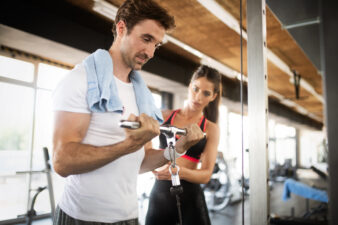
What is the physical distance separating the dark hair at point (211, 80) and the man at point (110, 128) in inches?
14.6

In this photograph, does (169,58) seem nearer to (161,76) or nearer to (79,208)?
(161,76)

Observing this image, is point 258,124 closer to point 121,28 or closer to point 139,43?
point 139,43

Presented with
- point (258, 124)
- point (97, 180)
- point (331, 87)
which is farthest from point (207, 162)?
point (331, 87)

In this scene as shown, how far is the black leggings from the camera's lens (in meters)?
1.45

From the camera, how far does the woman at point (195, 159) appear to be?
145cm

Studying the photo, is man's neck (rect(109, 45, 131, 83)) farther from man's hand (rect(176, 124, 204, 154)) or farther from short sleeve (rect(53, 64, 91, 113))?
man's hand (rect(176, 124, 204, 154))

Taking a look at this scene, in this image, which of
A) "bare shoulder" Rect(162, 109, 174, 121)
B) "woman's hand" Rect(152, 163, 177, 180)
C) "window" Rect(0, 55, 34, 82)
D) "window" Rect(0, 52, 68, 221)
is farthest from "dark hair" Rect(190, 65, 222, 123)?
A: "window" Rect(0, 55, 34, 82)

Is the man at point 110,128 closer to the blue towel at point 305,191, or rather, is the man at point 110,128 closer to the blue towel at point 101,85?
the blue towel at point 101,85

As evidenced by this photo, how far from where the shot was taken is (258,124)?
1.00m

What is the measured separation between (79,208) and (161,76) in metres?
A: 0.88

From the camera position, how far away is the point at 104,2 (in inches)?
89.1

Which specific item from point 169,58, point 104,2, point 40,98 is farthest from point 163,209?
point 40,98

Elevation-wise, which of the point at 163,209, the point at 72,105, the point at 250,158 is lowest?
the point at 163,209

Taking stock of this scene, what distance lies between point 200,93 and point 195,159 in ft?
1.21
